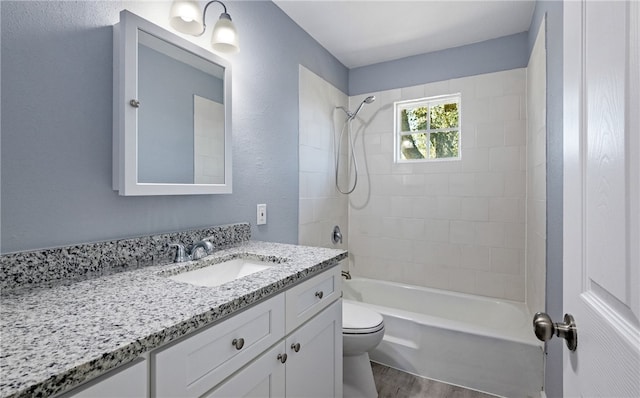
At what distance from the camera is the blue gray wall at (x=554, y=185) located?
1.37 meters

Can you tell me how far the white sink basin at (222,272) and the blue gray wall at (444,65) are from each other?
215 cm

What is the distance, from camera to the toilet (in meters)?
1.79

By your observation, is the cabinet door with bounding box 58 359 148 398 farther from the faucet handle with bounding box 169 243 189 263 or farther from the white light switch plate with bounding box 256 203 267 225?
the white light switch plate with bounding box 256 203 267 225

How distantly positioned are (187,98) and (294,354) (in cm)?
117

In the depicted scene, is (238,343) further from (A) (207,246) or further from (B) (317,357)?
(A) (207,246)

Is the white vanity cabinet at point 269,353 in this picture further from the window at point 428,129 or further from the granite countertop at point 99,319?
the window at point 428,129

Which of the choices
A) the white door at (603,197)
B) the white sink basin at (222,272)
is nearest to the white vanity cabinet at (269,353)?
the white sink basin at (222,272)

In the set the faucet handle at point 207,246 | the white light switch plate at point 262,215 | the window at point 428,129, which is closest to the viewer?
the faucet handle at point 207,246

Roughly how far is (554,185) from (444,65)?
5.19 ft

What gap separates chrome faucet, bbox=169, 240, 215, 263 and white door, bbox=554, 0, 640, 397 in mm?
1255

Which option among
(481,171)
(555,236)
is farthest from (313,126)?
(555,236)

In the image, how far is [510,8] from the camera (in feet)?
6.81

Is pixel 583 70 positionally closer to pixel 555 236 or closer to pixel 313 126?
pixel 555 236

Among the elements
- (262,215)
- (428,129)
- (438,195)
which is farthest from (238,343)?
(428,129)
